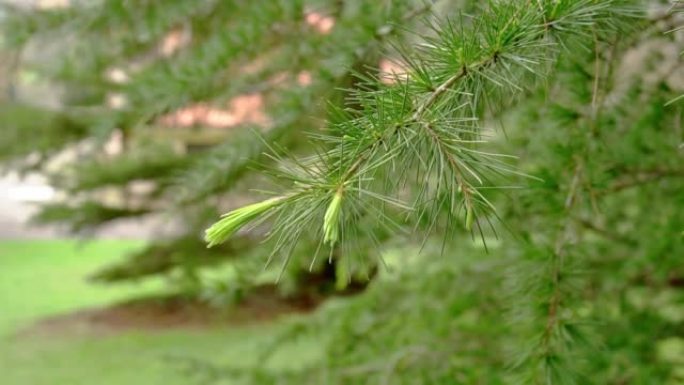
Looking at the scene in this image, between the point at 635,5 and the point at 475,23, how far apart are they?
25 cm

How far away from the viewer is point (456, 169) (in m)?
0.88

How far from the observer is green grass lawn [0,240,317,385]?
313 inches

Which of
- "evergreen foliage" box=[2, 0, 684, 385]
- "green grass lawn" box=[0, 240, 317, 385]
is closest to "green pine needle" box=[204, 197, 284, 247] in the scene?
"evergreen foliage" box=[2, 0, 684, 385]

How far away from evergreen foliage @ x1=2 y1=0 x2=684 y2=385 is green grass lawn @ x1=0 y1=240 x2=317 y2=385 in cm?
318

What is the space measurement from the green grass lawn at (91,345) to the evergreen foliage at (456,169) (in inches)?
125

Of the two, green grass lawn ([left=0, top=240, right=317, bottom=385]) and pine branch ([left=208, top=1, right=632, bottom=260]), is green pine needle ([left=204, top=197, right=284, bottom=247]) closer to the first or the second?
pine branch ([left=208, top=1, right=632, bottom=260])

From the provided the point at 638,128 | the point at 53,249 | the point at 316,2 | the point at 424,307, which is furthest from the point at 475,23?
the point at 53,249

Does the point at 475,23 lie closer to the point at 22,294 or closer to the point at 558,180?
the point at 558,180

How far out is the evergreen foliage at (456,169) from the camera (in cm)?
91

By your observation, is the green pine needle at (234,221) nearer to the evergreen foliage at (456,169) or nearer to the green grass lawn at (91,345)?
the evergreen foliage at (456,169)

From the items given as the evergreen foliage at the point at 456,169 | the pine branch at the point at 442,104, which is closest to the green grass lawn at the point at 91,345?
the evergreen foliage at the point at 456,169

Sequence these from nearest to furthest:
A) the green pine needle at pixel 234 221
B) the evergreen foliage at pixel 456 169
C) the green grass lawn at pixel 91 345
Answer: the green pine needle at pixel 234 221
the evergreen foliage at pixel 456 169
the green grass lawn at pixel 91 345

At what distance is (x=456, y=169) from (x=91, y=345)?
899 cm

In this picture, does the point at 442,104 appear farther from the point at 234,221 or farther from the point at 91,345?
the point at 91,345
